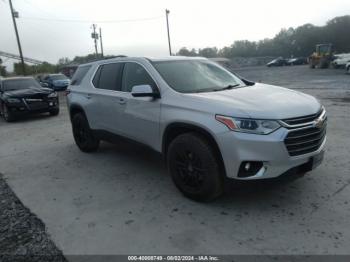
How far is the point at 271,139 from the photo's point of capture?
3.38 metres

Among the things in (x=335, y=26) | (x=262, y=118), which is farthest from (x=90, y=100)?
(x=335, y=26)

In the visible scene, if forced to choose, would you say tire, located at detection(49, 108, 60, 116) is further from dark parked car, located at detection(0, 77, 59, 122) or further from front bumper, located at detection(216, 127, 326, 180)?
front bumper, located at detection(216, 127, 326, 180)

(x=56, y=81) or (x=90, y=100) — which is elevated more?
(x=90, y=100)

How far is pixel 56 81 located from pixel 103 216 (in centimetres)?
2460

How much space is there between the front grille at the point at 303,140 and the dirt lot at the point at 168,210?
57 centimetres

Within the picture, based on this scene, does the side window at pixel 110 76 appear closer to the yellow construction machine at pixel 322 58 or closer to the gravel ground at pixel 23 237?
the gravel ground at pixel 23 237

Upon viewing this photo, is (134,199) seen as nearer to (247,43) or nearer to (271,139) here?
(271,139)

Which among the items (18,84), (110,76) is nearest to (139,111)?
(110,76)

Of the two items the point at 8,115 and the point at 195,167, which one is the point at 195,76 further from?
the point at 8,115

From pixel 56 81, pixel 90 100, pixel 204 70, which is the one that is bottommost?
pixel 56 81

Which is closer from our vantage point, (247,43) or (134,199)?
(134,199)

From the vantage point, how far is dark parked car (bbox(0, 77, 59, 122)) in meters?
11.6

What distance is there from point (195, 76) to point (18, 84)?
405 inches

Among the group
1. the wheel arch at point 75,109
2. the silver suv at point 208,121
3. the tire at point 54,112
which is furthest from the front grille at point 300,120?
the tire at point 54,112
